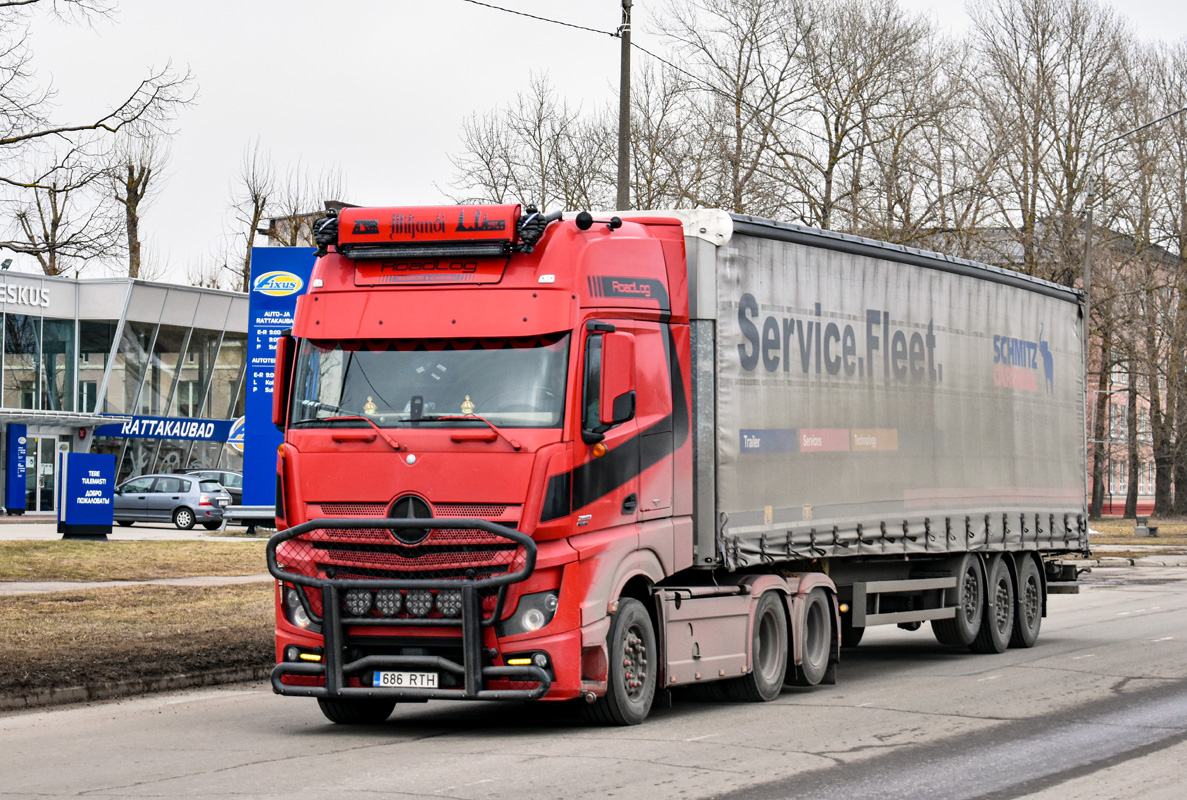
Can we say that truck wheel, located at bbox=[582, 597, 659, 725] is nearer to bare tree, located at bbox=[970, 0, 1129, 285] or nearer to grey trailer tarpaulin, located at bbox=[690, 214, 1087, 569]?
grey trailer tarpaulin, located at bbox=[690, 214, 1087, 569]

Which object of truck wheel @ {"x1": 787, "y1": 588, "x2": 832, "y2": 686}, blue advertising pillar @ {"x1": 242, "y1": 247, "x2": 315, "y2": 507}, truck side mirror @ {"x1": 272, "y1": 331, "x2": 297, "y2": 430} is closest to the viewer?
truck side mirror @ {"x1": 272, "y1": 331, "x2": 297, "y2": 430}

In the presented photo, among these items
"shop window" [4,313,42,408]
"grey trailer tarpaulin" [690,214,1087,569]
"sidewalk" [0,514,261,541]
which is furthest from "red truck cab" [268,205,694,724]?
"shop window" [4,313,42,408]

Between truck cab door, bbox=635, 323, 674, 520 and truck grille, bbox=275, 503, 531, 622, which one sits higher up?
truck cab door, bbox=635, 323, 674, 520

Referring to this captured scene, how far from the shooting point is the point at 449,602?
32.0 feet

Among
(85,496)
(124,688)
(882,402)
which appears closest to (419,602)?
(124,688)

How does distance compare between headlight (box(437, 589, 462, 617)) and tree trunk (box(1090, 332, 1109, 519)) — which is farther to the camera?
tree trunk (box(1090, 332, 1109, 519))

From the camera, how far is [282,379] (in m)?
10.6

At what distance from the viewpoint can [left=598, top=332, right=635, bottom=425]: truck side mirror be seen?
10.0 meters

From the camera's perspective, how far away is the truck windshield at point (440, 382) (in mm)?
9867

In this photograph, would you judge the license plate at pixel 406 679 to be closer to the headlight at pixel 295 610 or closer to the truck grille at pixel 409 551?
the truck grille at pixel 409 551

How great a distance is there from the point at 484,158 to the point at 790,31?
27.6 ft

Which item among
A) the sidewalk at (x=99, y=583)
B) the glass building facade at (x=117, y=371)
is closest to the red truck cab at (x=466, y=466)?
the sidewalk at (x=99, y=583)

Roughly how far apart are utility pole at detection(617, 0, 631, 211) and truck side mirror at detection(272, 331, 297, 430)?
30.2ft

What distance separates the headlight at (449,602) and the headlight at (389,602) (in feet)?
0.87
